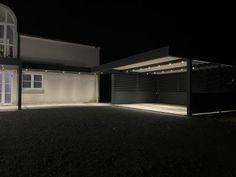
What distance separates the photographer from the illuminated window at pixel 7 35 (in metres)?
11.5

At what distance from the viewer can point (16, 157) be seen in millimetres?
3018

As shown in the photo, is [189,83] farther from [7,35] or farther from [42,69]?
[7,35]

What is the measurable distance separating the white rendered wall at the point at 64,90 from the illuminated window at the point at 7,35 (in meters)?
2.76

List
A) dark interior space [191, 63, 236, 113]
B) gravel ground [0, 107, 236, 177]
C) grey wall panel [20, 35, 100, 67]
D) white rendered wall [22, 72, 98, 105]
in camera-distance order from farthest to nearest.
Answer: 1. white rendered wall [22, 72, 98, 105]
2. grey wall panel [20, 35, 100, 67]
3. dark interior space [191, 63, 236, 113]
4. gravel ground [0, 107, 236, 177]

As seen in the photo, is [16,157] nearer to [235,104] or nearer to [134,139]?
[134,139]

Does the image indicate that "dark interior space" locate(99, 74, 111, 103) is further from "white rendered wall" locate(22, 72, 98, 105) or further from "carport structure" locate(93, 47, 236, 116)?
"white rendered wall" locate(22, 72, 98, 105)

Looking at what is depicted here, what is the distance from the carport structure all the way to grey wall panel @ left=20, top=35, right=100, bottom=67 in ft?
7.81

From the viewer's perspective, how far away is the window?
41.9 ft

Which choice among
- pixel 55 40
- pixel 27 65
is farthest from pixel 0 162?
pixel 55 40

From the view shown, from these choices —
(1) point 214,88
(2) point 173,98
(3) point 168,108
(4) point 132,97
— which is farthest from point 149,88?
(1) point 214,88

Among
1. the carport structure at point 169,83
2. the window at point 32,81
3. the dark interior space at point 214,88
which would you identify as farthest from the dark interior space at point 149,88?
the window at point 32,81

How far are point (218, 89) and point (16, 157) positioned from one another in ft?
37.4

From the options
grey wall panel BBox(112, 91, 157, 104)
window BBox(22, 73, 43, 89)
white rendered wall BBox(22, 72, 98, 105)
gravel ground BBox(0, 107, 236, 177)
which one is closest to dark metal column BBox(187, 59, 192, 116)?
gravel ground BBox(0, 107, 236, 177)

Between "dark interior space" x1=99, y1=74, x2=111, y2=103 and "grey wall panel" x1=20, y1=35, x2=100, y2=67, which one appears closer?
"grey wall panel" x1=20, y1=35, x2=100, y2=67
